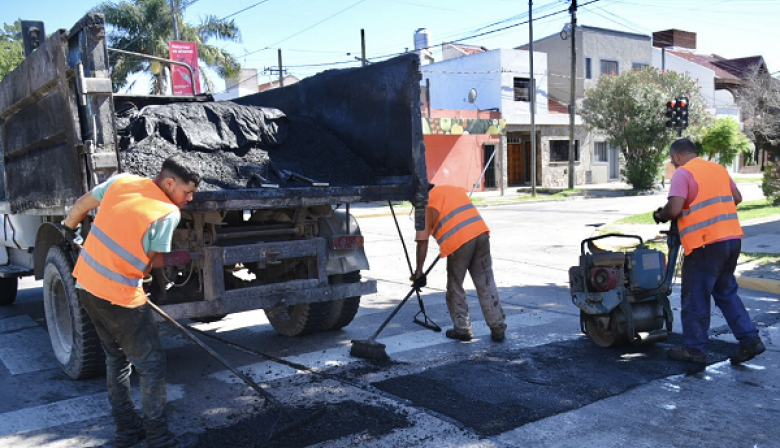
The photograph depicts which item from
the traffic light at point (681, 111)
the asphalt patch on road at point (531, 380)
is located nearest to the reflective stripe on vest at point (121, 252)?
the asphalt patch on road at point (531, 380)

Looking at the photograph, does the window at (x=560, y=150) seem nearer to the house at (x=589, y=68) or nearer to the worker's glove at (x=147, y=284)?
the house at (x=589, y=68)

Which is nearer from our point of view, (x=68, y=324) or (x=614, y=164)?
(x=68, y=324)

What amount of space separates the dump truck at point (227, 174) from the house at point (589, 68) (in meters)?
28.9

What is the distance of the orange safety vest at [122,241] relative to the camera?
11.3ft

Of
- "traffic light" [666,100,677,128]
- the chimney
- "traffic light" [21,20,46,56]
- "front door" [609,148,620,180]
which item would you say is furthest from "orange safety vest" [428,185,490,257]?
the chimney

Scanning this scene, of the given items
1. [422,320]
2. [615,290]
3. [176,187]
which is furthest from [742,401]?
[176,187]

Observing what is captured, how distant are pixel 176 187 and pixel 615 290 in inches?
132

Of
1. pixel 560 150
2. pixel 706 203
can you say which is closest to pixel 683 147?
pixel 706 203

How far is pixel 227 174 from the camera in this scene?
494 cm

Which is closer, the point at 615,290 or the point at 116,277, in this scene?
the point at 116,277

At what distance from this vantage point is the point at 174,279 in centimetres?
481

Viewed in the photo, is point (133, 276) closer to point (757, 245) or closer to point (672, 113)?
point (757, 245)

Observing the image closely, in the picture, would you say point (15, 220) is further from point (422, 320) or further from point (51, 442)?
point (422, 320)

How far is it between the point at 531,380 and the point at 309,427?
1.65 m
